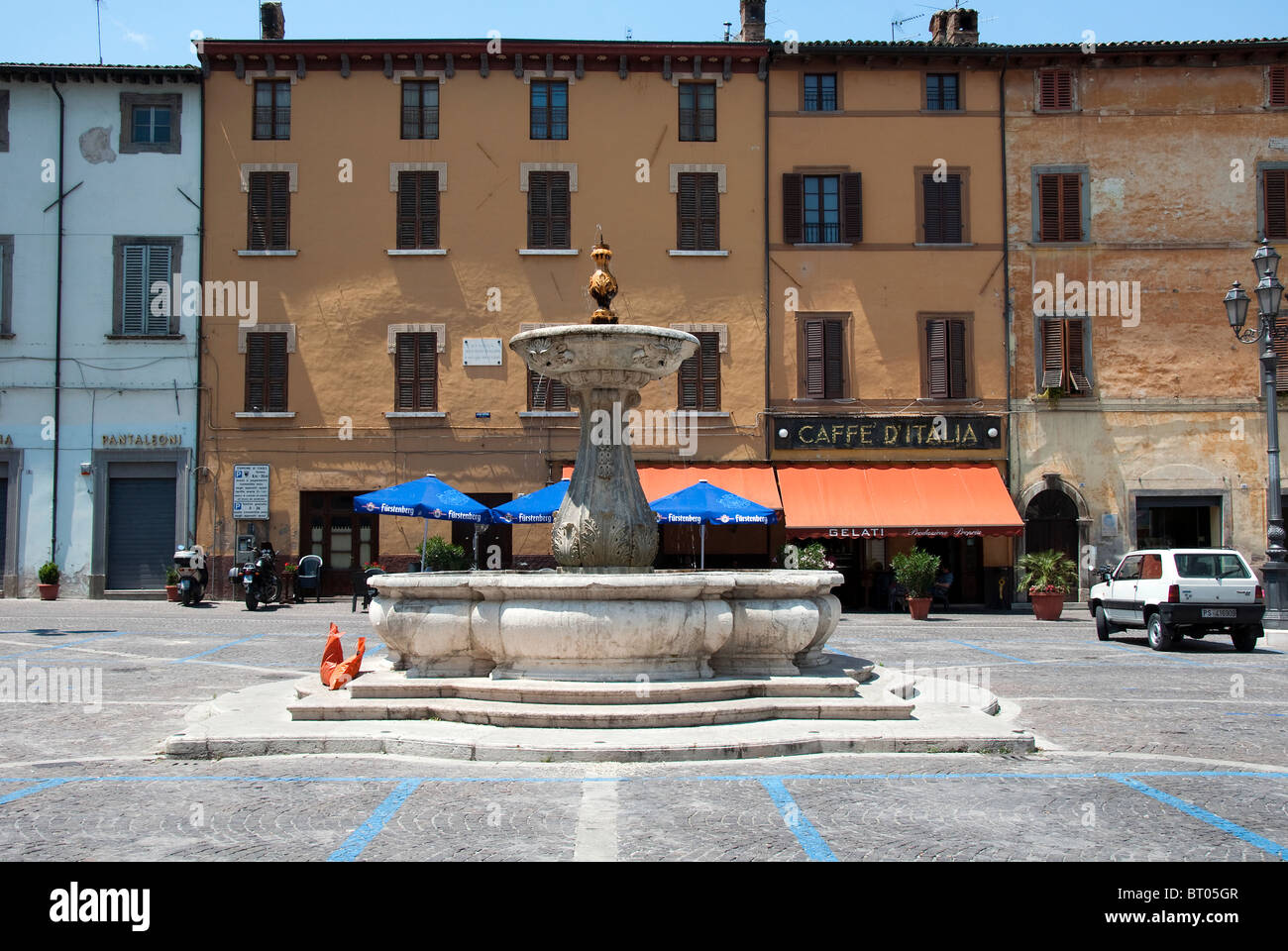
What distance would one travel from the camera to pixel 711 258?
84.7 ft

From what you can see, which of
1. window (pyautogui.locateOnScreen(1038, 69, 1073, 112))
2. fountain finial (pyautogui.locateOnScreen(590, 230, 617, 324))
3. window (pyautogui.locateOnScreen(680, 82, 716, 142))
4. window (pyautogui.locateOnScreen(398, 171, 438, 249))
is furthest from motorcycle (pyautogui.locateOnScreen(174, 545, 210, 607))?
window (pyautogui.locateOnScreen(1038, 69, 1073, 112))

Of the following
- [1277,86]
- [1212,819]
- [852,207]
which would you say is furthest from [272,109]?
[1212,819]

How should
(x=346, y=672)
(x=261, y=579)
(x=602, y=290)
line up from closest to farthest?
(x=346, y=672), (x=602, y=290), (x=261, y=579)

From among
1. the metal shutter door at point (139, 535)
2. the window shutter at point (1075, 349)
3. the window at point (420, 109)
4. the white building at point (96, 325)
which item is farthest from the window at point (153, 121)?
the window shutter at point (1075, 349)

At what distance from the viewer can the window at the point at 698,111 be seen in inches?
1030

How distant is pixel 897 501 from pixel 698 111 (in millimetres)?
10119

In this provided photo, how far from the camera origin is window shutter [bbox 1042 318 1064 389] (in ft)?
83.4

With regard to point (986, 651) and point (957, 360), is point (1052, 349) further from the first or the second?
point (986, 651)

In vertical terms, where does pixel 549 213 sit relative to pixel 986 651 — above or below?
above

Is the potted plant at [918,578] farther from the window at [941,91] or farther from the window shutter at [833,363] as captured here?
the window at [941,91]

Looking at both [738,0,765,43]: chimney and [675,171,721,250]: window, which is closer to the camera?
[675,171,721,250]: window

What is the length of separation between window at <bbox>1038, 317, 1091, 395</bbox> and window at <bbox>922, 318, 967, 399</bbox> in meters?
1.76

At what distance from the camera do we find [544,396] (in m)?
25.5

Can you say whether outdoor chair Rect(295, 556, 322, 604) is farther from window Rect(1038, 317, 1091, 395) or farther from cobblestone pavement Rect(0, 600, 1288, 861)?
window Rect(1038, 317, 1091, 395)
